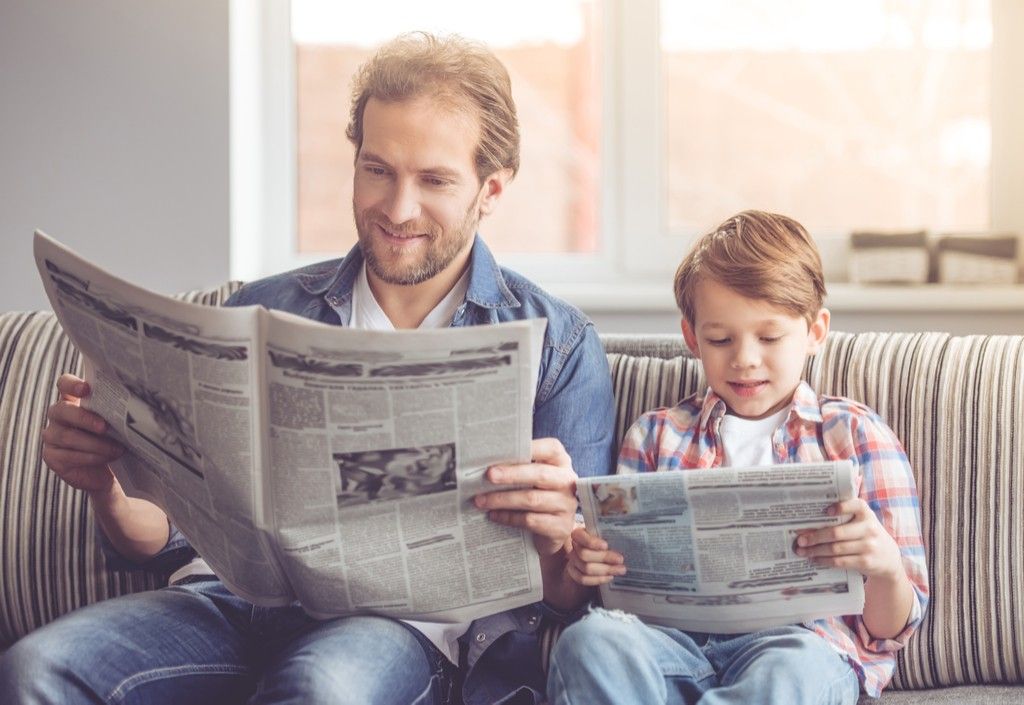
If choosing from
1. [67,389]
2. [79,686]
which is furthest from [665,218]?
[79,686]

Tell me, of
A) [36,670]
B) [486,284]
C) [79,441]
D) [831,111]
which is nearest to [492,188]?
[486,284]

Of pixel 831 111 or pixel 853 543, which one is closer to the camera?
pixel 853 543

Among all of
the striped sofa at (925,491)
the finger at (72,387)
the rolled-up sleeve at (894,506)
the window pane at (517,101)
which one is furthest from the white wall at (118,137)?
the rolled-up sleeve at (894,506)

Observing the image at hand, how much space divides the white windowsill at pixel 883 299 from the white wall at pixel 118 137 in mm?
732

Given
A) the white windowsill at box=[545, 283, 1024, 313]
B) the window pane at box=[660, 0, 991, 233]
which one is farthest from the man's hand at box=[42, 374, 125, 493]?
the window pane at box=[660, 0, 991, 233]

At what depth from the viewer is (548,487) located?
118 centimetres

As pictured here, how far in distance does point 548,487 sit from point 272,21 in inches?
62.4

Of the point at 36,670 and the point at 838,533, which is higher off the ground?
the point at 838,533

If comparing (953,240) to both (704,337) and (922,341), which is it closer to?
(922,341)

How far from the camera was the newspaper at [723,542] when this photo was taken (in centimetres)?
118

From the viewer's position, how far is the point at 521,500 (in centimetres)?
116

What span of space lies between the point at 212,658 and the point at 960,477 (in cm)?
93

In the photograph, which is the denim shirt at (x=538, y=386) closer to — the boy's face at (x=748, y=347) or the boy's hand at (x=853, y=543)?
the boy's face at (x=748, y=347)

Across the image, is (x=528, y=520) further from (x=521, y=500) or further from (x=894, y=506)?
(x=894, y=506)
